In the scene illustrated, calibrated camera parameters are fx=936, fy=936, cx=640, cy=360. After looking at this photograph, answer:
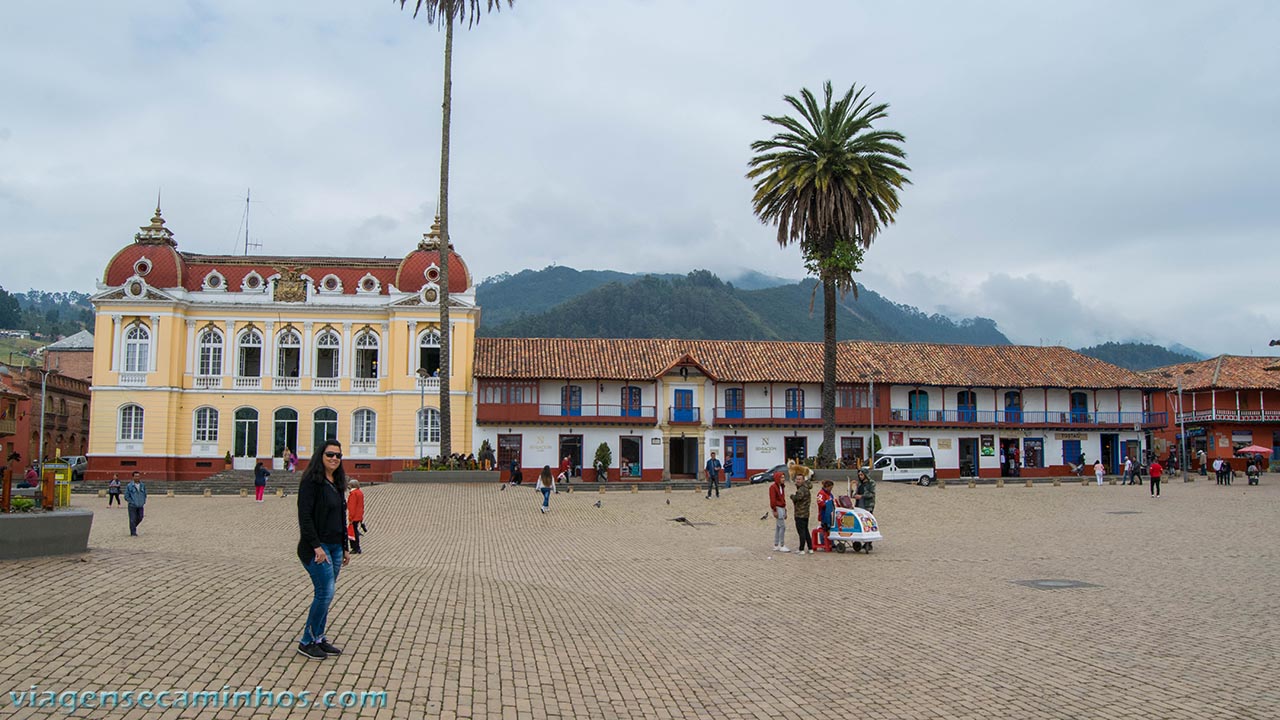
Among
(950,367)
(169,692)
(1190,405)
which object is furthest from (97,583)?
(1190,405)

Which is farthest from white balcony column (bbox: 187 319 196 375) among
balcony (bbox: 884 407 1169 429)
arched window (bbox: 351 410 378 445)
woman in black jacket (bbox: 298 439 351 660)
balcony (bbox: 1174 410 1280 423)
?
balcony (bbox: 1174 410 1280 423)

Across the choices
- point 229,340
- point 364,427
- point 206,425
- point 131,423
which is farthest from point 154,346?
point 364,427

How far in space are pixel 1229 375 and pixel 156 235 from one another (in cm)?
5919

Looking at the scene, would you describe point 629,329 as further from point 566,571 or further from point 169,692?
point 169,692

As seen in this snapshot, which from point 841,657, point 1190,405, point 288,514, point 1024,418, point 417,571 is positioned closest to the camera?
point 841,657

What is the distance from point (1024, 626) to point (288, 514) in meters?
19.8

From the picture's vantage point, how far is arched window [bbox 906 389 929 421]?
4862 cm

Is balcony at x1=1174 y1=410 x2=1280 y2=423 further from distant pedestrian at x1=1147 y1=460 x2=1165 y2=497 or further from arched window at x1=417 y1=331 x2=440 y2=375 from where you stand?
arched window at x1=417 y1=331 x2=440 y2=375

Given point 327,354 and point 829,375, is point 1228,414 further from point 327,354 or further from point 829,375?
point 327,354

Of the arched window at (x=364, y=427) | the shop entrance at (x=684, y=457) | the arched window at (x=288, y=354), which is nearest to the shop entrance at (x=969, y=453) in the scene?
the shop entrance at (x=684, y=457)

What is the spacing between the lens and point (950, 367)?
1969 inches

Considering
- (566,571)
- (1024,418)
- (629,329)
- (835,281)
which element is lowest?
(566,571)

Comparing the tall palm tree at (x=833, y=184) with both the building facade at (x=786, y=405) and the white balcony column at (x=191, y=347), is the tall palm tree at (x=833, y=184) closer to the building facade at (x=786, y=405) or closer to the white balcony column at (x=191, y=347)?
the building facade at (x=786, y=405)

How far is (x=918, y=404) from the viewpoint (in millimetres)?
48812
